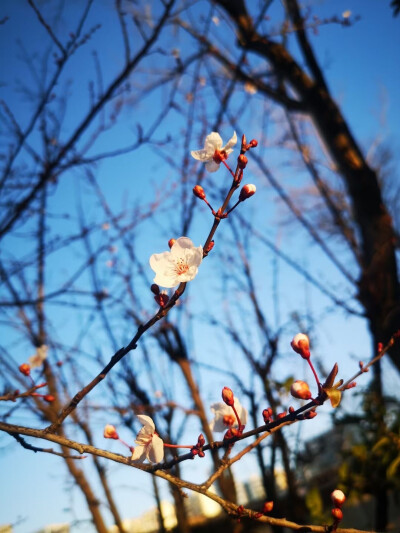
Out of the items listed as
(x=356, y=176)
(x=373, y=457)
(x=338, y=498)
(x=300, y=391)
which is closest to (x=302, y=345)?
(x=300, y=391)

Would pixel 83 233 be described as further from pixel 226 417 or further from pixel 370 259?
pixel 370 259

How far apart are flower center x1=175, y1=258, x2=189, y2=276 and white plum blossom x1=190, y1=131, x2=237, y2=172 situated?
327 mm

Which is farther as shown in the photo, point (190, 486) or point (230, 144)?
point (230, 144)

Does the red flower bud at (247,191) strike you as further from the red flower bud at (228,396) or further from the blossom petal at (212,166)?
the red flower bud at (228,396)

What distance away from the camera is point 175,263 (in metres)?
1.19

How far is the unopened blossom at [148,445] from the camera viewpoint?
44.1 inches

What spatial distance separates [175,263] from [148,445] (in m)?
0.55

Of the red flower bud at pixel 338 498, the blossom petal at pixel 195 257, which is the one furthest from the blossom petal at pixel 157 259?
the red flower bud at pixel 338 498

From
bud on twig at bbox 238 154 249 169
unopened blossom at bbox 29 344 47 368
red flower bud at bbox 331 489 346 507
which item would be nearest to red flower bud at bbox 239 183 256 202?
bud on twig at bbox 238 154 249 169

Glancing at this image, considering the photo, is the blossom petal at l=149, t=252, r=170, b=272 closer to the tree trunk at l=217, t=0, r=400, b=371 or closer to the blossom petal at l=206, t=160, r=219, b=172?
the blossom petal at l=206, t=160, r=219, b=172

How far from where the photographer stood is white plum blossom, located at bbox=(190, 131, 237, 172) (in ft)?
3.98

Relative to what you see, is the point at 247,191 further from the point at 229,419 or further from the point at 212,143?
the point at 229,419

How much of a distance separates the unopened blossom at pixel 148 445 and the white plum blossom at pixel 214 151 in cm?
81

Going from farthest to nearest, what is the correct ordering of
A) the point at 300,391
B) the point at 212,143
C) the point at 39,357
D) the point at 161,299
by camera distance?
the point at 39,357 < the point at 212,143 < the point at 161,299 < the point at 300,391
